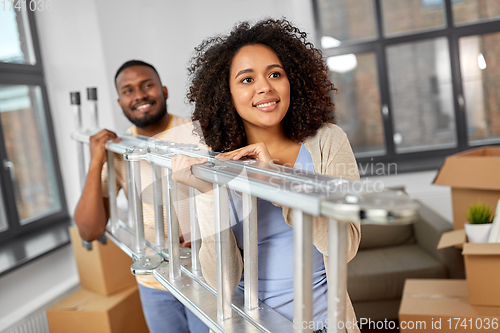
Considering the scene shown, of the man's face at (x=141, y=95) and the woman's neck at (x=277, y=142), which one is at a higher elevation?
the man's face at (x=141, y=95)

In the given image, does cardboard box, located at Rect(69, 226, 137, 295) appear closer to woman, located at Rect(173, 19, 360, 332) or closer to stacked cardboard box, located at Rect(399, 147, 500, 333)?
woman, located at Rect(173, 19, 360, 332)

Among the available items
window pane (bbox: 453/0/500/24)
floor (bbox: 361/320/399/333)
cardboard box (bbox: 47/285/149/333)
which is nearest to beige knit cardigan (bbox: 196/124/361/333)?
cardboard box (bbox: 47/285/149/333)

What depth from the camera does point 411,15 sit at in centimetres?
372

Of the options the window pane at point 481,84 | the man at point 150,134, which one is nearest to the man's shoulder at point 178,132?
the man at point 150,134

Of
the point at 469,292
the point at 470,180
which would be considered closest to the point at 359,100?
the point at 470,180

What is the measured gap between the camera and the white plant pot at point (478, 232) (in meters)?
1.68

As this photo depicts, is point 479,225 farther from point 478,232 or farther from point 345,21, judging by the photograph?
point 345,21

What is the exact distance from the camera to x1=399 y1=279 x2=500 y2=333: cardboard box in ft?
5.12

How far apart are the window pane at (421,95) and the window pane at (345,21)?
0.97 ft

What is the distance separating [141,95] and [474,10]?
3.30 metres

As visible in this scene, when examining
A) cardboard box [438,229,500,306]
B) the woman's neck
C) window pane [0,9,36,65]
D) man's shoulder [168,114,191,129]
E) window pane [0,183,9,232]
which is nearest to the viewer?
the woman's neck

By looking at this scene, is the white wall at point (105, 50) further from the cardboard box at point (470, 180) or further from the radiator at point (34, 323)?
the cardboard box at point (470, 180)

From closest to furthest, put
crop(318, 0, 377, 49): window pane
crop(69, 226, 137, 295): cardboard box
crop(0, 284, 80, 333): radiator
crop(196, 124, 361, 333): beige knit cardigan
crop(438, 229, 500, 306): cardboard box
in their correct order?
1. crop(196, 124, 361, 333): beige knit cardigan
2. crop(438, 229, 500, 306): cardboard box
3. crop(0, 284, 80, 333): radiator
4. crop(69, 226, 137, 295): cardboard box
5. crop(318, 0, 377, 49): window pane

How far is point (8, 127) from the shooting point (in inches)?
101
